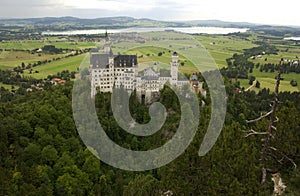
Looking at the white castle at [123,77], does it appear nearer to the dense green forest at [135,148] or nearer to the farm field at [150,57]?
the dense green forest at [135,148]

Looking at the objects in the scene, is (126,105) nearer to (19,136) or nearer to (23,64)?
(19,136)

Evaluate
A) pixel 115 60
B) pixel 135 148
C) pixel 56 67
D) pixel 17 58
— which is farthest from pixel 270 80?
pixel 17 58

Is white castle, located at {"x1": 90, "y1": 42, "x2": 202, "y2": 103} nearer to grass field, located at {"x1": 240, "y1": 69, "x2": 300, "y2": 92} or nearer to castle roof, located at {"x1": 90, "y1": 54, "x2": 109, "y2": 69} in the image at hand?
castle roof, located at {"x1": 90, "y1": 54, "x2": 109, "y2": 69}

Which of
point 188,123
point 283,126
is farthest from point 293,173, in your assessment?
point 188,123

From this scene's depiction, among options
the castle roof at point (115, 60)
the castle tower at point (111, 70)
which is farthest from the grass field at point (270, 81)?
the castle tower at point (111, 70)

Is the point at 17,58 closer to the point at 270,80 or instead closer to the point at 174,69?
the point at 174,69

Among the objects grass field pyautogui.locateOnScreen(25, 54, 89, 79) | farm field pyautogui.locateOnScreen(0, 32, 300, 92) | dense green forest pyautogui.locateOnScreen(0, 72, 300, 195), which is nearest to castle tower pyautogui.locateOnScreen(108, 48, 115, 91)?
dense green forest pyautogui.locateOnScreen(0, 72, 300, 195)
